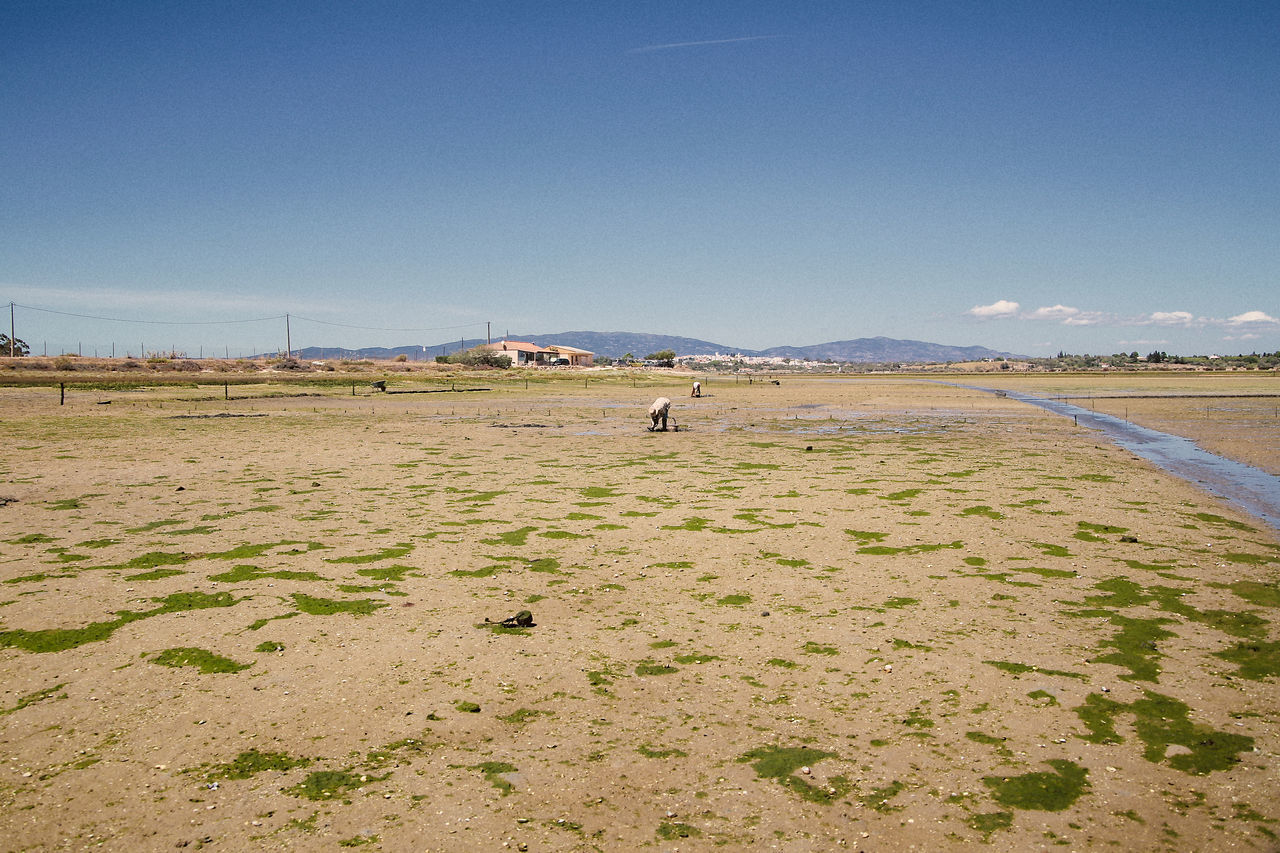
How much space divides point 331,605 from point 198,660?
1.62 metres

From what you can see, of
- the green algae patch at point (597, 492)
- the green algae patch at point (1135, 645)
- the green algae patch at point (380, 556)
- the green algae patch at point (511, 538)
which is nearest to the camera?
the green algae patch at point (1135, 645)

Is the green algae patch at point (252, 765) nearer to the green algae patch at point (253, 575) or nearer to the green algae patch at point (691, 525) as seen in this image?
→ the green algae patch at point (253, 575)

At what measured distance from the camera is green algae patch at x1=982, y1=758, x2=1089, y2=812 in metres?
4.71

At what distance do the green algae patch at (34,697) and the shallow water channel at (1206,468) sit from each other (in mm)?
16730

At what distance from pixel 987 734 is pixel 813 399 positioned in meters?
49.5

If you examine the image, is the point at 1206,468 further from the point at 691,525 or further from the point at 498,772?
the point at 498,772

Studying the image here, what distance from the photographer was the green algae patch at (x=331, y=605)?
8.13m

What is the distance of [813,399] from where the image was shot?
5391 centimetres

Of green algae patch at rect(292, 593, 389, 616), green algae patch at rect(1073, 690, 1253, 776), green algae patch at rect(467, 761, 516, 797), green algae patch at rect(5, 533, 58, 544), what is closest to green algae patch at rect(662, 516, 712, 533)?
green algae patch at rect(292, 593, 389, 616)

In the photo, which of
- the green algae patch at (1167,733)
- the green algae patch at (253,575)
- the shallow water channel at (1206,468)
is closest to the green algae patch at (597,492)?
the green algae patch at (253,575)

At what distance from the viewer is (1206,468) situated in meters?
19.6

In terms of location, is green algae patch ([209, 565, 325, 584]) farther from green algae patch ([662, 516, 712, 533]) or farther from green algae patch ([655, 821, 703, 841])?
green algae patch ([655, 821, 703, 841])

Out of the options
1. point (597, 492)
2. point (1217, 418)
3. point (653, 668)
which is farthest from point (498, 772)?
point (1217, 418)

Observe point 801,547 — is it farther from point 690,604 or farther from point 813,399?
point 813,399
